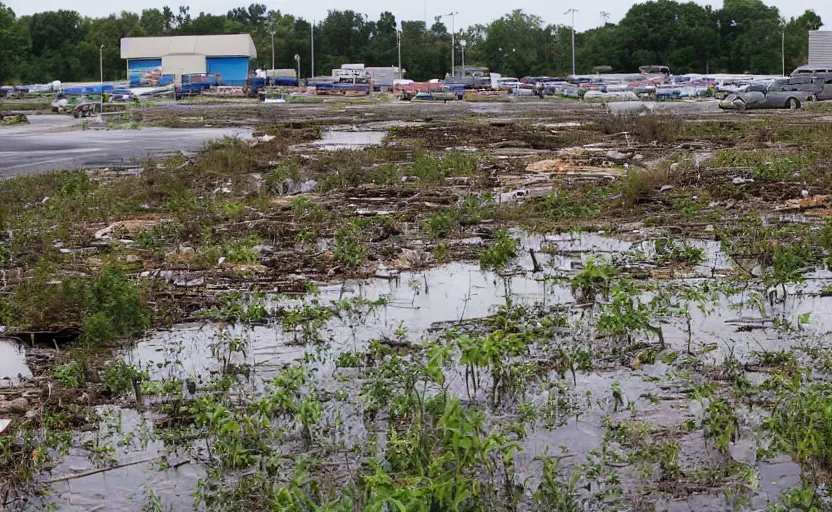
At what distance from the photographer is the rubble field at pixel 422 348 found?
5.97 meters

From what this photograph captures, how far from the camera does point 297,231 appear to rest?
47.9ft

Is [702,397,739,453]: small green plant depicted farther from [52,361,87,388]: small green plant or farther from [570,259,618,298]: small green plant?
[52,361,87,388]: small green plant

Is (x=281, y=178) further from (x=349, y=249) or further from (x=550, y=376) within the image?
(x=550, y=376)

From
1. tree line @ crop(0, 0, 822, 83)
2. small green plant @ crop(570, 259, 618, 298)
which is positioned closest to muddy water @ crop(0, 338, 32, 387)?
small green plant @ crop(570, 259, 618, 298)

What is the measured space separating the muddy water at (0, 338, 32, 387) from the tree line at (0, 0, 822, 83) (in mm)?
105746

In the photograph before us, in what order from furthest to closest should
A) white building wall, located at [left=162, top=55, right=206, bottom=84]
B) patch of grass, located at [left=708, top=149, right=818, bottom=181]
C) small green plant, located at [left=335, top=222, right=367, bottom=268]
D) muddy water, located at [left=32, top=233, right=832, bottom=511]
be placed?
white building wall, located at [left=162, top=55, right=206, bottom=84] → patch of grass, located at [left=708, top=149, right=818, bottom=181] → small green plant, located at [left=335, top=222, right=367, bottom=268] → muddy water, located at [left=32, top=233, right=832, bottom=511]

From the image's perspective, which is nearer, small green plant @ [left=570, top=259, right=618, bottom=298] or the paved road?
small green plant @ [left=570, top=259, right=618, bottom=298]

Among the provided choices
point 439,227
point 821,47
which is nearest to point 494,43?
point 821,47

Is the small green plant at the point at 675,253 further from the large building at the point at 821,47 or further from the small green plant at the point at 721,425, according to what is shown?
the large building at the point at 821,47

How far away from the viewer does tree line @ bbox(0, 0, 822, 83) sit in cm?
12181

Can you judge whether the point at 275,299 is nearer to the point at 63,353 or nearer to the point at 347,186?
the point at 63,353

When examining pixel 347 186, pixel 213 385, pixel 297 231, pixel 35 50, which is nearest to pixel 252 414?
pixel 213 385

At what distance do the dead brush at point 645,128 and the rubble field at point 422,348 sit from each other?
963 cm

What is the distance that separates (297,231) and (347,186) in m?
5.39
